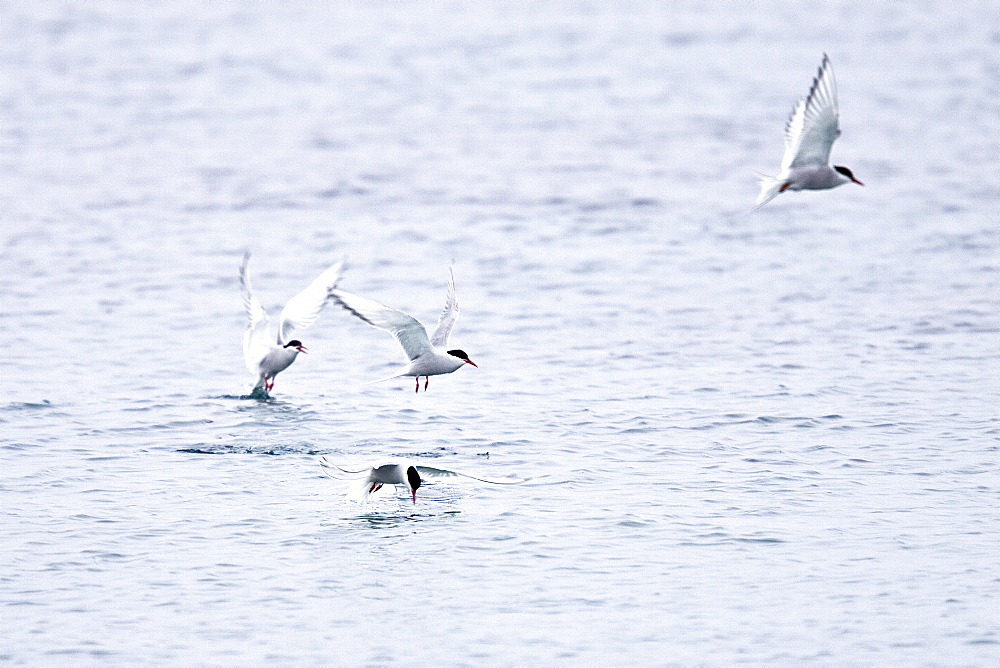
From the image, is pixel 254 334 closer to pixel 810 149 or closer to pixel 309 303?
pixel 309 303

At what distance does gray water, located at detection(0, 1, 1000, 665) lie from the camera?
503 inches

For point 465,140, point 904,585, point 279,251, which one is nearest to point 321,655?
point 904,585

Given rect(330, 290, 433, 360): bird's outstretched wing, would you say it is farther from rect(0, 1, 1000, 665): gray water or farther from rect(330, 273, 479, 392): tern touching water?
rect(0, 1, 1000, 665): gray water

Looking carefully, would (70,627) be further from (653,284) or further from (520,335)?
(653,284)

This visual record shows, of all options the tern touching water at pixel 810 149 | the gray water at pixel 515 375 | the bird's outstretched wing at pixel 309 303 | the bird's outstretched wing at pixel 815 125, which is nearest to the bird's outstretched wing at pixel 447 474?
the gray water at pixel 515 375

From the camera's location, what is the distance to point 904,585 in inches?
514

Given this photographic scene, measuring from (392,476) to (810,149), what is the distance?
→ 18.4 feet

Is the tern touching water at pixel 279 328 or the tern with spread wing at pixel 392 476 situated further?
the tern touching water at pixel 279 328

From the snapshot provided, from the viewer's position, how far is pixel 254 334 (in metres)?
18.5

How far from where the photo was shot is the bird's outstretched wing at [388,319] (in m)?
15.0

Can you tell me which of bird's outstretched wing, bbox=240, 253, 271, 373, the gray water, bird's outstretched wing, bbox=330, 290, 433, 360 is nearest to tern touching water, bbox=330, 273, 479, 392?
bird's outstretched wing, bbox=330, 290, 433, 360

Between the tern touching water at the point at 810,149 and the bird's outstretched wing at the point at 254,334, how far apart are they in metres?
5.86

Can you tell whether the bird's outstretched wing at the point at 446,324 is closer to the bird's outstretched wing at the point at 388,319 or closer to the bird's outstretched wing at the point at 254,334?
the bird's outstretched wing at the point at 388,319

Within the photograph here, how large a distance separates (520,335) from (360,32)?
33.5 meters
